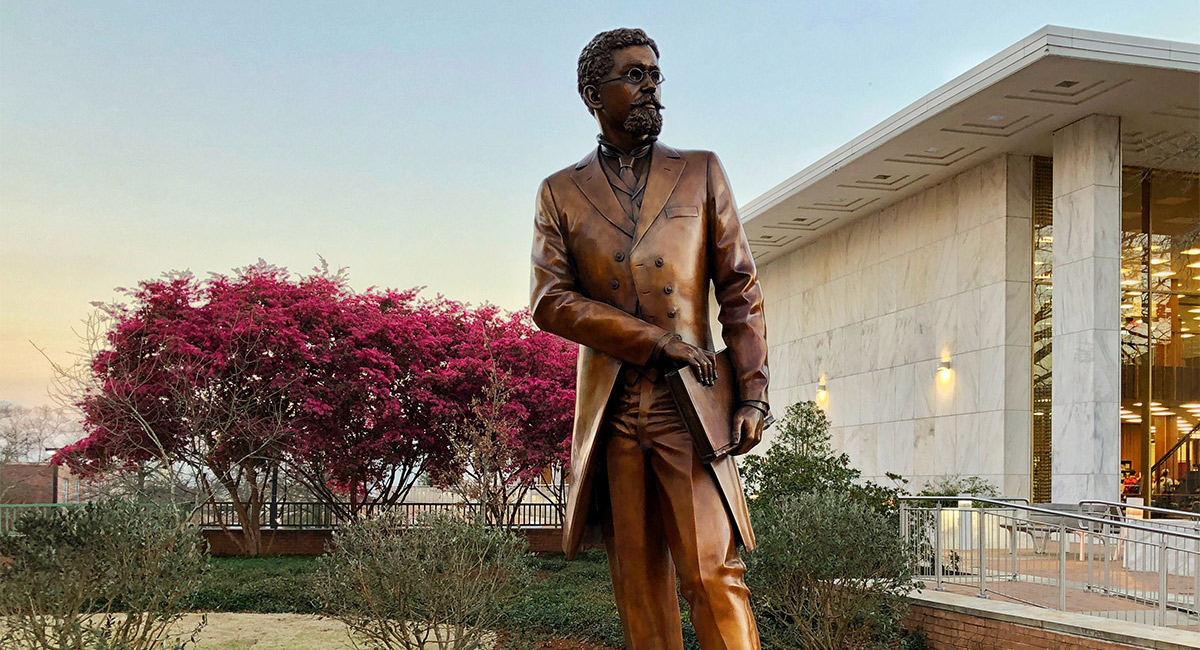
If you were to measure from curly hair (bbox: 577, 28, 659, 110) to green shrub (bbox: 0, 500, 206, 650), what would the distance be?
4.99 m

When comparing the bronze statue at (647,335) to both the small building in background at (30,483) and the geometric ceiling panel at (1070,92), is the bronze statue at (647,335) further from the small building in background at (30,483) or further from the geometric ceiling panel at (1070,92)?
the small building in background at (30,483)

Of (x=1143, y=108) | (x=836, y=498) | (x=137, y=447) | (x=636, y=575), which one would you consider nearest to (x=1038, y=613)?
(x=836, y=498)

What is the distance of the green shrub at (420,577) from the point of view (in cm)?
905

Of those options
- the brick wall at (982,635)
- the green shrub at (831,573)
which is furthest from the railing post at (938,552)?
the green shrub at (831,573)

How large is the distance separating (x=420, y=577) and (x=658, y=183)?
6022mm

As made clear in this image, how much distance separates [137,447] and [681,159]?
62.1 ft

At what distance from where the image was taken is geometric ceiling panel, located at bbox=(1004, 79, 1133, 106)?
55.7 ft

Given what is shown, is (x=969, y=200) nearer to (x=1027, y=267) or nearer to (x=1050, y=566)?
(x=1027, y=267)

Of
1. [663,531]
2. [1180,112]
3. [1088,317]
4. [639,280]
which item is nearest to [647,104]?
[639,280]

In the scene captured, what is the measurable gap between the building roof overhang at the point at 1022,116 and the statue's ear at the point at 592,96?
13.8m

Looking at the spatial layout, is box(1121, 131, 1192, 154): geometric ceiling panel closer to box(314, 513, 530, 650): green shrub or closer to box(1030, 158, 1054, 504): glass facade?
box(1030, 158, 1054, 504): glass facade

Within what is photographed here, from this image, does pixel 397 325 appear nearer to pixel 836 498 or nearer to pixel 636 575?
pixel 836 498

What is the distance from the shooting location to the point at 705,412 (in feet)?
11.4

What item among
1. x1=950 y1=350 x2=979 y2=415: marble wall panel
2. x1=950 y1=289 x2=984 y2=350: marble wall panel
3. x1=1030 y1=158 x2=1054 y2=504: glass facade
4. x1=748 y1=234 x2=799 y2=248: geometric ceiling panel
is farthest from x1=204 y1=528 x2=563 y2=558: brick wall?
x1=748 y1=234 x2=799 y2=248: geometric ceiling panel
